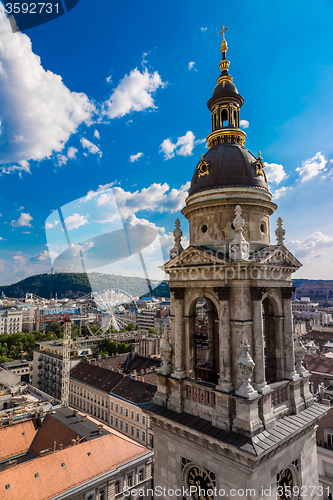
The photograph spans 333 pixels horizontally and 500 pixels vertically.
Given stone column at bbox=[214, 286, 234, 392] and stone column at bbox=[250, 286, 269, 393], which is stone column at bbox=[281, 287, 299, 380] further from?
stone column at bbox=[214, 286, 234, 392]

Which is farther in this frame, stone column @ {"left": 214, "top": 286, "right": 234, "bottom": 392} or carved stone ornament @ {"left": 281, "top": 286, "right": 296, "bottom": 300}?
carved stone ornament @ {"left": 281, "top": 286, "right": 296, "bottom": 300}

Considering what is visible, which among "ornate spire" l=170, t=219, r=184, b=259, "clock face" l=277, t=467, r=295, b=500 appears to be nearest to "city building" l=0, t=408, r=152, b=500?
"clock face" l=277, t=467, r=295, b=500

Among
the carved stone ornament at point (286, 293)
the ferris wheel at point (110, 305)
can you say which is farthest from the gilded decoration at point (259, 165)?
the ferris wheel at point (110, 305)

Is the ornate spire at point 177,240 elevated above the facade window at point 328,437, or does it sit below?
above

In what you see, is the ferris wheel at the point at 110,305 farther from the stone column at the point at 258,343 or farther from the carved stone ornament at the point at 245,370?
the carved stone ornament at the point at 245,370

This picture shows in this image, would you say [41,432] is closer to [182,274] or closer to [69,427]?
[69,427]

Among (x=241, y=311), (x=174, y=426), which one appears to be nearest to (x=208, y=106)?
(x=241, y=311)
